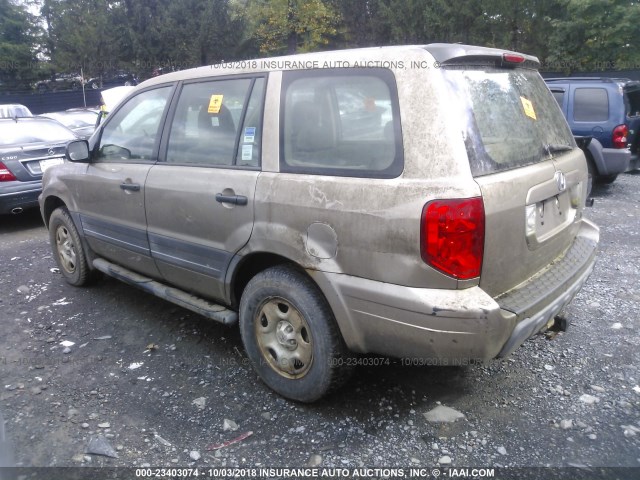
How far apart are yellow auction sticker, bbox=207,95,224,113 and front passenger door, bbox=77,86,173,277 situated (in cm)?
49

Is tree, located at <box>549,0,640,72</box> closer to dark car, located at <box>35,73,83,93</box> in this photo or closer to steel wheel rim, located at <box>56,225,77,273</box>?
steel wheel rim, located at <box>56,225,77,273</box>

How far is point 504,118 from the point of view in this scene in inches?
105

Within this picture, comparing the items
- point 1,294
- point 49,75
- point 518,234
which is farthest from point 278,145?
point 49,75

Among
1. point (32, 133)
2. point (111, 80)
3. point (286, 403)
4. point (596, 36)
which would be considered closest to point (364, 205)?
point (286, 403)

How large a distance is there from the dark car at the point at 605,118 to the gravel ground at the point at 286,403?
4411mm

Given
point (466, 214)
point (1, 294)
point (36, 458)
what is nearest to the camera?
point (466, 214)

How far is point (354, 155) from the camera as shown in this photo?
2592 millimetres

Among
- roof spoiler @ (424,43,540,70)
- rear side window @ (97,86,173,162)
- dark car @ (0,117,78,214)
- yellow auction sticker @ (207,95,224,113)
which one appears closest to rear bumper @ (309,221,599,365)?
roof spoiler @ (424,43,540,70)

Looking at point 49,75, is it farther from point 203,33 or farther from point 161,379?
point 161,379

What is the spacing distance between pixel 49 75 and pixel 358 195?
37368 millimetres

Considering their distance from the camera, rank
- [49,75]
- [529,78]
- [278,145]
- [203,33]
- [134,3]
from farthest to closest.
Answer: [49,75] → [134,3] → [203,33] → [529,78] → [278,145]

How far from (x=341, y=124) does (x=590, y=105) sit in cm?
692

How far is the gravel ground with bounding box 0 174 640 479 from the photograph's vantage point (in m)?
2.61

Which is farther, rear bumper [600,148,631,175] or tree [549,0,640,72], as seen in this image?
tree [549,0,640,72]
